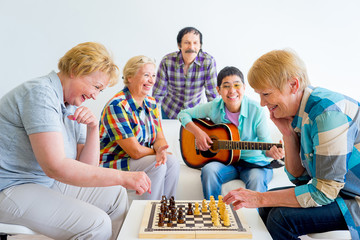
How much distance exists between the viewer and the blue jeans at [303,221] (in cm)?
130

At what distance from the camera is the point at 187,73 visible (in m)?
3.12

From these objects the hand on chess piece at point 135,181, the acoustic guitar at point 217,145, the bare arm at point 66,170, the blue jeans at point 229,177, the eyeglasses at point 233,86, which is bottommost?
the blue jeans at point 229,177

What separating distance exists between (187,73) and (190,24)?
3.70 feet

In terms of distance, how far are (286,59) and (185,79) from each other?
1.89 m

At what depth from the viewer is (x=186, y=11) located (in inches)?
157

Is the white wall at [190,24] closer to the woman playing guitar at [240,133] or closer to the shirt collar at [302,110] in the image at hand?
the woman playing guitar at [240,133]

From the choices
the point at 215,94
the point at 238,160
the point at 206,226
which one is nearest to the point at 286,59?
the point at 206,226

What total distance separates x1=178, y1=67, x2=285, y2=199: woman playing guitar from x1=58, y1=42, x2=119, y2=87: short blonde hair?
3.38 ft

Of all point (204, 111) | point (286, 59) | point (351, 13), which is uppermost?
point (351, 13)

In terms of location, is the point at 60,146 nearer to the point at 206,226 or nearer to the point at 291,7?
the point at 206,226

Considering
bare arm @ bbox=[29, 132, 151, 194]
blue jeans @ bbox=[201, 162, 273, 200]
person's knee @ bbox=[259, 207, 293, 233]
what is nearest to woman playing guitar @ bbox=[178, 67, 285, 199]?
blue jeans @ bbox=[201, 162, 273, 200]

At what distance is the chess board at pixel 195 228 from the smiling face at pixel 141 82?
1050 mm

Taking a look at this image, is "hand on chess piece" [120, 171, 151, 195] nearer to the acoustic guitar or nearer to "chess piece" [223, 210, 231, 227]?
"chess piece" [223, 210, 231, 227]

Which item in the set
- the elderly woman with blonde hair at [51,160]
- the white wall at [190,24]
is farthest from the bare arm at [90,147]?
the white wall at [190,24]
